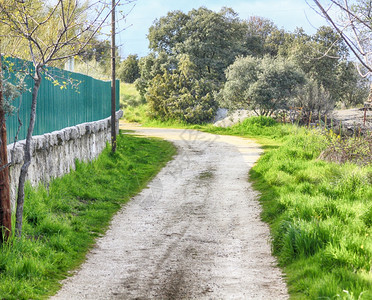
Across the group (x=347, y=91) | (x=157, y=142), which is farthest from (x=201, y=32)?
(x=157, y=142)

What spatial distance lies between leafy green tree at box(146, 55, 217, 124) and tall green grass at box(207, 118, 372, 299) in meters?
16.7

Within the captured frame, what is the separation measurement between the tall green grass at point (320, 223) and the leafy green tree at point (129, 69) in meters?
35.3

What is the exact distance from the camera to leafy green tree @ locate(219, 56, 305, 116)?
2489cm

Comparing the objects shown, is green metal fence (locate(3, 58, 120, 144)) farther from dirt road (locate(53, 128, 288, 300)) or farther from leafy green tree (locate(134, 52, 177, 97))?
leafy green tree (locate(134, 52, 177, 97))

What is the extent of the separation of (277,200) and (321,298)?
431cm

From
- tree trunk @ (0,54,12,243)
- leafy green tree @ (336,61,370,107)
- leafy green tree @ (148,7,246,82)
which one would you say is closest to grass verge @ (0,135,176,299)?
tree trunk @ (0,54,12,243)

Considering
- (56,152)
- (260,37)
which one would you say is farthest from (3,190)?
(260,37)

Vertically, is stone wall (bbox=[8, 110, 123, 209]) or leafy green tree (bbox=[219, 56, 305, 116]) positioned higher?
leafy green tree (bbox=[219, 56, 305, 116])

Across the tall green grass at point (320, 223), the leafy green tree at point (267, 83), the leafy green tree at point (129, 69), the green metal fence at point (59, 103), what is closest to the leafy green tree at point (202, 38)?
the leafy green tree at point (267, 83)

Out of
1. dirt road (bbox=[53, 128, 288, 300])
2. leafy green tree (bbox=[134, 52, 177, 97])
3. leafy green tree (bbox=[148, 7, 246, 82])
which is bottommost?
dirt road (bbox=[53, 128, 288, 300])

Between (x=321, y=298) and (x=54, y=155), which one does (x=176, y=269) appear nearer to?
(x=321, y=298)

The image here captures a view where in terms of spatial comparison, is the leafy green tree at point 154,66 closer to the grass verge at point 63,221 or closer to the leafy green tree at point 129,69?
the leafy green tree at point 129,69

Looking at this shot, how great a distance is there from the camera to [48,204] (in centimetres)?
844

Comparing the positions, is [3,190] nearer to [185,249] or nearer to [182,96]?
[185,249]
